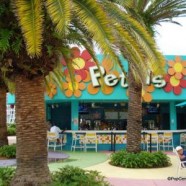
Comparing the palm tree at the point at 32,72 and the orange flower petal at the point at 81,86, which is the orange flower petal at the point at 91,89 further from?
the palm tree at the point at 32,72

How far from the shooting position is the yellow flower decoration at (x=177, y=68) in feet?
76.9

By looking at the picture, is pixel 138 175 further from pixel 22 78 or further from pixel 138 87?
pixel 22 78

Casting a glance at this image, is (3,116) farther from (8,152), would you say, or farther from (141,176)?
(141,176)

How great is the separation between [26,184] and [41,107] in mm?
1691

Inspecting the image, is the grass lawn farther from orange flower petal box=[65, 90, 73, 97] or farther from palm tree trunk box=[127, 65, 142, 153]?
orange flower petal box=[65, 90, 73, 97]

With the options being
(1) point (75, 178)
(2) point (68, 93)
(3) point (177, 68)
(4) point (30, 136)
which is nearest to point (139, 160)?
(1) point (75, 178)

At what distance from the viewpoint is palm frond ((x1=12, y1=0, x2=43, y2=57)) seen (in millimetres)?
7863

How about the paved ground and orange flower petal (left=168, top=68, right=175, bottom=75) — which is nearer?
the paved ground

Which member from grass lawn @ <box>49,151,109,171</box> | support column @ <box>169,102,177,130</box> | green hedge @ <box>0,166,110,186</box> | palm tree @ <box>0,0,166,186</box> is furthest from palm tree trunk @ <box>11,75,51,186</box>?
support column @ <box>169,102,177,130</box>

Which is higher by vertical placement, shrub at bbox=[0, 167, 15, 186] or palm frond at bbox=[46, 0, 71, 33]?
palm frond at bbox=[46, 0, 71, 33]

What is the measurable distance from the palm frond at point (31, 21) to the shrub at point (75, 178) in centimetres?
304

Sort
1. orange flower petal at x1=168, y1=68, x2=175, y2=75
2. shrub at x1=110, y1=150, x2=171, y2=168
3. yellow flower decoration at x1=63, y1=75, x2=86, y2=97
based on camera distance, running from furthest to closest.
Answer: orange flower petal at x1=168, y1=68, x2=175, y2=75 → yellow flower decoration at x1=63, y1=75, x2=86, y2=97 → shrub at x1=110, y1=150, x2=171, y2=168

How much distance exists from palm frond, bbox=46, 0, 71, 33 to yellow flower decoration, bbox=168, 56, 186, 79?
16.2 metres

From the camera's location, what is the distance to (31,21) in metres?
7.98
